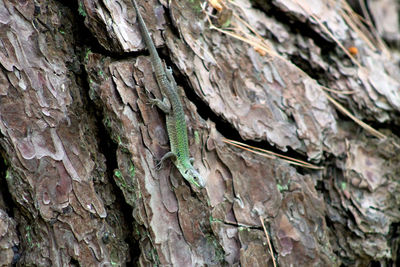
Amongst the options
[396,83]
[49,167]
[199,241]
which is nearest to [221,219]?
[199,241]

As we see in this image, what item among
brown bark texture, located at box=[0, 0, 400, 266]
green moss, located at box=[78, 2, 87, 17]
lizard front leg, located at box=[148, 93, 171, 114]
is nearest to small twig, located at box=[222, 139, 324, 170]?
brown bark texture, located at box=[0, 0, 400, 266]

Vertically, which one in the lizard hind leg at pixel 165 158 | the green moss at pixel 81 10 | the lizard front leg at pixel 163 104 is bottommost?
the lizard hind leg at pixel 165 158

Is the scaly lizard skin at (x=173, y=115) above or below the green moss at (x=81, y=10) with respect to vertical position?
below

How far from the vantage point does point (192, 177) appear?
7.52 ft

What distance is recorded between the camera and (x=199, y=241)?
2.23m

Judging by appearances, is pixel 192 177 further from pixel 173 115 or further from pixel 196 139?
pixel 173 115

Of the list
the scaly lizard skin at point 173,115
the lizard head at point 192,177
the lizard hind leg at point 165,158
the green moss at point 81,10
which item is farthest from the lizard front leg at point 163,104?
the green moss at point 81,10

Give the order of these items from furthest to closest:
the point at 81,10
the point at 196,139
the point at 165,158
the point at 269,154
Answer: the point at 269,154 → the point at 196,139 → the point at 165,158 → the point at 81,10

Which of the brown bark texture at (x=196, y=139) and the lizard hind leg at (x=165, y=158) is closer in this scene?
the brown bark texture at (x=196, y=139)

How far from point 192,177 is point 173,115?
0.45 m

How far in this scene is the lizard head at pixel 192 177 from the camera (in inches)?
90.1

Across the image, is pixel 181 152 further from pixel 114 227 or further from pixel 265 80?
pixel 265 80

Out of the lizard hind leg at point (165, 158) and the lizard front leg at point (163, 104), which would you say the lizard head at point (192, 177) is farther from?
the lizard front leg at point (163, 104)

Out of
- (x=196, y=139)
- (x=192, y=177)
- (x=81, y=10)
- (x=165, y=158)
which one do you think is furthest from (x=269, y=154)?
(x=81, y=10)
